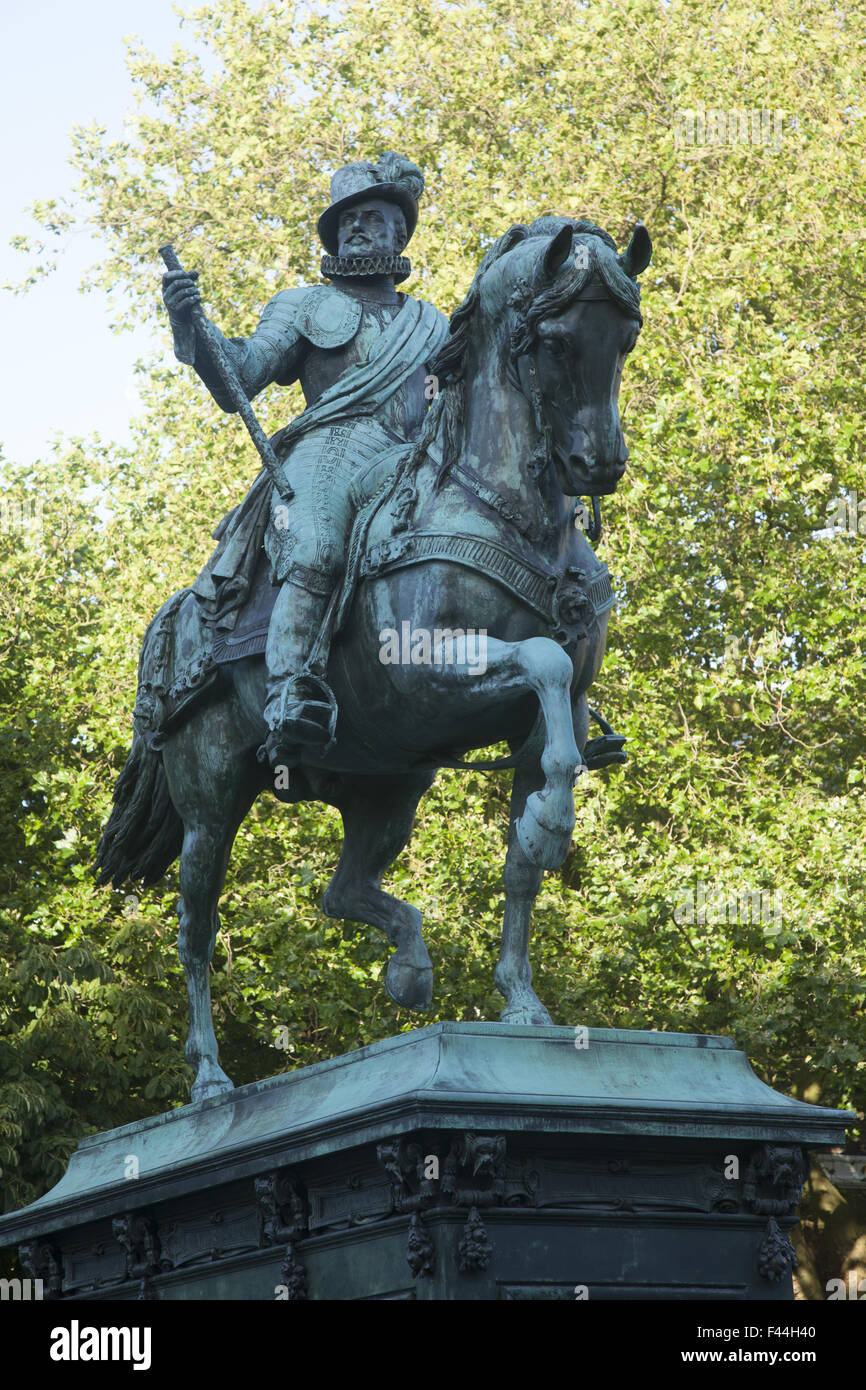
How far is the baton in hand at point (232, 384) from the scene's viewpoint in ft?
25.1

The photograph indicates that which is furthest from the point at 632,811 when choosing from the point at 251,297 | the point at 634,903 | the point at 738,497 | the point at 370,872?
the point at 370,872

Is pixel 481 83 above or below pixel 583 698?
above

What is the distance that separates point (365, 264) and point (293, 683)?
2.17 metres

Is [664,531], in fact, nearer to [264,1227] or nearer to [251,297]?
[251,297]

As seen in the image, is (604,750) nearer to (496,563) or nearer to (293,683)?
(496,563)

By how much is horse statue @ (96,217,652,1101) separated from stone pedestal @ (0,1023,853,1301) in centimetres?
57

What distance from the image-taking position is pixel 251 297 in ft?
74.3

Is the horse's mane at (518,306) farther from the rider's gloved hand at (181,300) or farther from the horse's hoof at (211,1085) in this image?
the horse's hoof at (211,1085)

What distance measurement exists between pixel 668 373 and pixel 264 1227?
1335cm

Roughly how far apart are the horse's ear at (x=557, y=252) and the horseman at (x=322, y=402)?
767mm

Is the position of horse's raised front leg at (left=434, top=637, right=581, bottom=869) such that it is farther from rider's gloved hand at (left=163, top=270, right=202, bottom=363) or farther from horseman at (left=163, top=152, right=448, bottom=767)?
rider's gloved hand at (left=163, top=270, right=202, bottom=363)

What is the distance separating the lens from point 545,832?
6359 mm

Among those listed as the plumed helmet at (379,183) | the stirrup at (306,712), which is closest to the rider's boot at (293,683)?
the stirrup at (306,712)

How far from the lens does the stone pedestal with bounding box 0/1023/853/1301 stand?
6000mm
